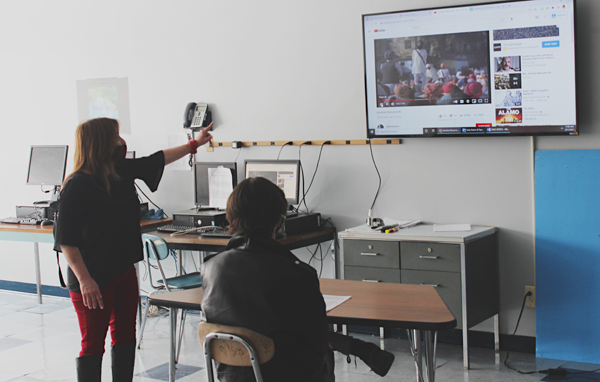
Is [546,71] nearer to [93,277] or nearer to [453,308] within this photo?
[453,308]

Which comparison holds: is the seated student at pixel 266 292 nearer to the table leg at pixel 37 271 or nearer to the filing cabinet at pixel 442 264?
the filing cabinet at pixel 442 264

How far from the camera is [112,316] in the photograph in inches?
103

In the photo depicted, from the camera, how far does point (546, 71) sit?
3.34 metres

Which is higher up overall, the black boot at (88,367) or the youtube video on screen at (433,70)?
the youtube video on screen at (433,70)

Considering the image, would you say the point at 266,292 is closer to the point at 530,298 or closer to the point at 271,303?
the point at 271,303

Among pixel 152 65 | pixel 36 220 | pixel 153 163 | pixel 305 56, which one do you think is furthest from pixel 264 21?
pixel 36 220

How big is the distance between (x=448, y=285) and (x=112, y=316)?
1.86 meters

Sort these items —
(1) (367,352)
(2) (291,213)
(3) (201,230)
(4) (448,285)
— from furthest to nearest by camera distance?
(2) (291,213)
(3) (201,230)
(4) (448,285)
(1) (367,352)

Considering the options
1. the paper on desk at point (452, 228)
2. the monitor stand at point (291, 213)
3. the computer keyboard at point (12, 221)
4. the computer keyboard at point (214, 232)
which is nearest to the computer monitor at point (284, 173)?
the monitor stand at point (291, 213)

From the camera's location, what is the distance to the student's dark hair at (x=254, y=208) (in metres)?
1.81

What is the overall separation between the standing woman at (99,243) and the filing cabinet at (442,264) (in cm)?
150

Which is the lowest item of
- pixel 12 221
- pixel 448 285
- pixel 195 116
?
pixel 448 285

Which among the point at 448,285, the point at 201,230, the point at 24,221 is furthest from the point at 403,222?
the point at 24,221

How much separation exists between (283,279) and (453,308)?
1957 millimetres
